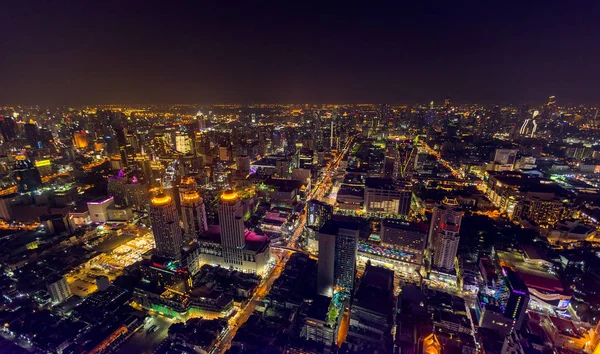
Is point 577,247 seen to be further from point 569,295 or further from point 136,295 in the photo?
point 136,295

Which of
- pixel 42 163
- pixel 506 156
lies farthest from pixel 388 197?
pixel 42 163

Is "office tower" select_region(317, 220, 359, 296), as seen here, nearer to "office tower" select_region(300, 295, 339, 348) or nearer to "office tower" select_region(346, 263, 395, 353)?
"office tower" select_region(346, 263, 395, 353)

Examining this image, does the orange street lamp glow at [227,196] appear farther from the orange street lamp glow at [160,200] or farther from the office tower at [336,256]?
the office tower at [336,256]

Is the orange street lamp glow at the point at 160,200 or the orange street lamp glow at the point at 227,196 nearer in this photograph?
the orange street lamp glow at the point at 160,200

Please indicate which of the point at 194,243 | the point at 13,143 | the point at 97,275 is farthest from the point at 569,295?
the point at 13,143

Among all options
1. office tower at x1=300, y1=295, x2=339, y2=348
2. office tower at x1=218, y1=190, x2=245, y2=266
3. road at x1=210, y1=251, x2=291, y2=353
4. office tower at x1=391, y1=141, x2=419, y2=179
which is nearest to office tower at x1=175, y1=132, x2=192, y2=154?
office tower at x1=218, y1=190, x2=245, y2=266

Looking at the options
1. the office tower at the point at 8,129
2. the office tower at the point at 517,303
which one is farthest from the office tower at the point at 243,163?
the office tower at the point at 8,129
